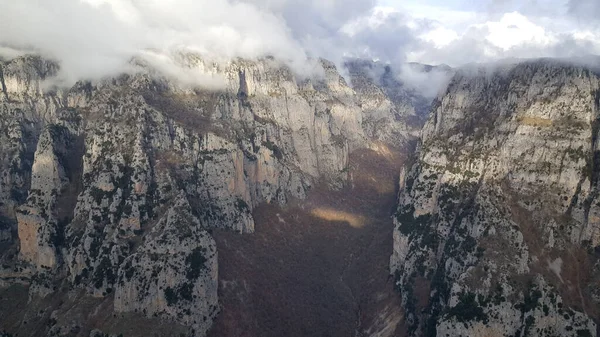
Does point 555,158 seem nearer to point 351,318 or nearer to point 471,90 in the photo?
point 471,90

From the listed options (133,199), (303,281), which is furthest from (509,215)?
(133,199)

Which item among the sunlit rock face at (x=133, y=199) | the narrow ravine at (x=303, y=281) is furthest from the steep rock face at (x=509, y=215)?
the sunlit rock face at (x=133, y=199)

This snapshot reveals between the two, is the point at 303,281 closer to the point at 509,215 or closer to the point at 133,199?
the point at 133,199

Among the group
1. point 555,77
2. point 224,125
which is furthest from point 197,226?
point 555,77

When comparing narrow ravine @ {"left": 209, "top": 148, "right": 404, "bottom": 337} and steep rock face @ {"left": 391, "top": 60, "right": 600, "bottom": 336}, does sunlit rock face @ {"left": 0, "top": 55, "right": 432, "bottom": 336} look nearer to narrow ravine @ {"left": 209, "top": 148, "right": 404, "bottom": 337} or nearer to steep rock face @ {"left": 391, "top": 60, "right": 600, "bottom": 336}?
narrow ravine @ {"left": 209, "top": 148, "right": 404, "bottom": 337}

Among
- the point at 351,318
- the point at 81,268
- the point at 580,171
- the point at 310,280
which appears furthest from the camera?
the point at 310,280

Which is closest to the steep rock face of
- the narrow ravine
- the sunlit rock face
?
the narrow ravine

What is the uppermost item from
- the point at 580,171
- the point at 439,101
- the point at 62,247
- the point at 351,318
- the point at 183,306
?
the point at 439,101
